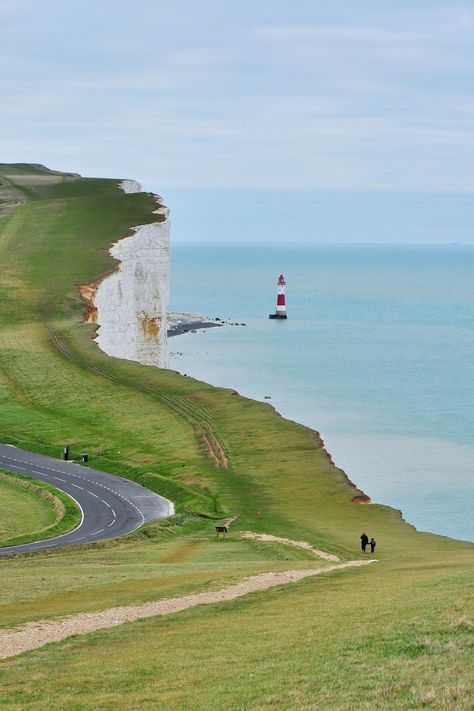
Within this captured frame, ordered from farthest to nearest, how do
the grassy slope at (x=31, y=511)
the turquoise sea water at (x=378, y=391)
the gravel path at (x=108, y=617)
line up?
the turquoise sea water at (x=378, y=391), the grassy slope at (x=31, y=511), the gravel path at (x=108, y=617)

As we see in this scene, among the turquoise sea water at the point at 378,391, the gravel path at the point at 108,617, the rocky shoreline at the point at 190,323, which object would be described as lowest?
the gravel path at the point at 108,617

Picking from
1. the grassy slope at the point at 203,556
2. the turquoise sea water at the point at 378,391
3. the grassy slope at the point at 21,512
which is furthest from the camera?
the turquoise sea water at the point at 378,391

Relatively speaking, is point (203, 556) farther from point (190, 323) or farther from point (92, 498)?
point (190, 323)

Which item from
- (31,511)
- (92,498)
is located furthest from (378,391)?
(31,511)

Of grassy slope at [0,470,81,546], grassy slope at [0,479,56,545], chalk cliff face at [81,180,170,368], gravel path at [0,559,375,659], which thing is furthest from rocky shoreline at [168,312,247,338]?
gravel path at [0,559,375,659]

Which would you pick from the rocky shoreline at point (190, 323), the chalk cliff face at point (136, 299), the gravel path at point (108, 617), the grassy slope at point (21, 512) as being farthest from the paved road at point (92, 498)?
the rocky shoreline at point (190, 323)

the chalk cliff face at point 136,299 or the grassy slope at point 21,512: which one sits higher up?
the chalk cliff face at point 136,299

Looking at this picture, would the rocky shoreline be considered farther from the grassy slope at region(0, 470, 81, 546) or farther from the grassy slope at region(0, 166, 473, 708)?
the grassy slope at region(0, 470, 81, 546)

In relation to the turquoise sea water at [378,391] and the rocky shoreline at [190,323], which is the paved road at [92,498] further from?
the rocky shoreline at [190,323]
